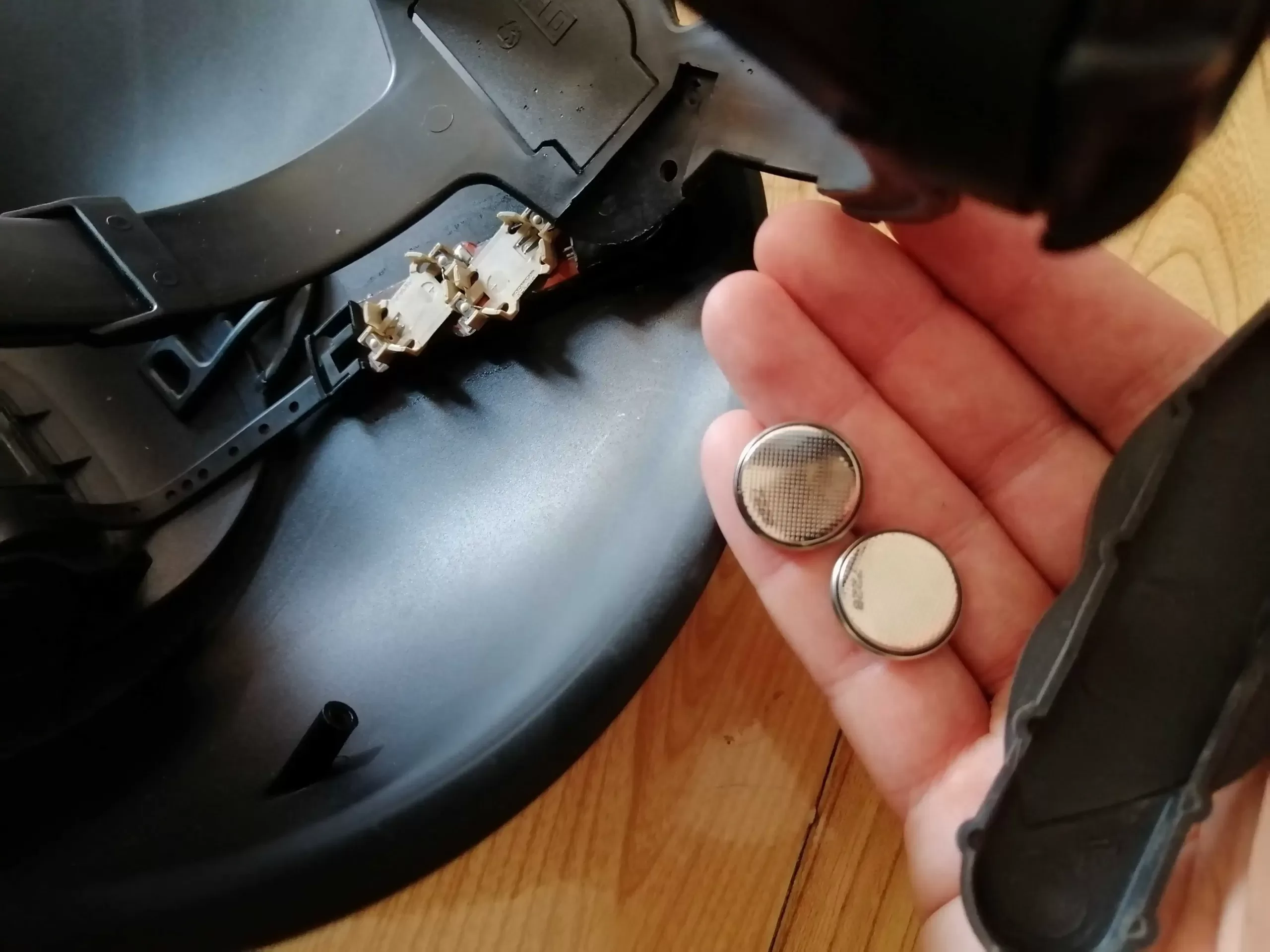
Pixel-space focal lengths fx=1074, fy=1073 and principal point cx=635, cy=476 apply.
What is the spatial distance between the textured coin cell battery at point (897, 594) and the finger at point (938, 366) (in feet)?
0.15

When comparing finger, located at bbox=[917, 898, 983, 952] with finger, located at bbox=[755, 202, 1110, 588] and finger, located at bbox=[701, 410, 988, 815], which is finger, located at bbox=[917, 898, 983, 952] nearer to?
finger, located at bbox=[701, 410, 988, 815]

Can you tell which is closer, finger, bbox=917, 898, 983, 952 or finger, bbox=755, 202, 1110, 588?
finger, bbox=917, 898, 983, 952

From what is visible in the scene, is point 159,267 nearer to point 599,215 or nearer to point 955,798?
point 599,215

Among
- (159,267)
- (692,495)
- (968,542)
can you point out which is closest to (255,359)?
(159,267)

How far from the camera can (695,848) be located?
443 millimetres

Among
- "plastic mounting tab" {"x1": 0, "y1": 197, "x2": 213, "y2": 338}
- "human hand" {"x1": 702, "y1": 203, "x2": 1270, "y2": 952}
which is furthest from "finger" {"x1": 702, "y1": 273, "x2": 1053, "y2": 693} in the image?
"plastic mounting tab" {"x1": 0, "y1": 197, "x2": 213, "y2": 338}

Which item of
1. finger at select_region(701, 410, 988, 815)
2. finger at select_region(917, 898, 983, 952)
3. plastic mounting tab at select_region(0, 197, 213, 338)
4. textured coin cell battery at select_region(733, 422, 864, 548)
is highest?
plastic mounting tab at select_region(0, 197, 213, 338)

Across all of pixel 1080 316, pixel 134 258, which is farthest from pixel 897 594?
pixel 134 258

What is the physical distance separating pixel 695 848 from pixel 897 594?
134mm

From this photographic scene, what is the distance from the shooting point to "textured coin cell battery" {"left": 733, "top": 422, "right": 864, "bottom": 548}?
1.43ft

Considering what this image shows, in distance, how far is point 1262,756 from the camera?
32 centimetres

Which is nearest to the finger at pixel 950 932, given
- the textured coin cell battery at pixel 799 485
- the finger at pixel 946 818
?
the finger at pixel 946 818

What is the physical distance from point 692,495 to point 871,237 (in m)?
0.14

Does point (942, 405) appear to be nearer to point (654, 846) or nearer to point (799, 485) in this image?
point (799, 485)
